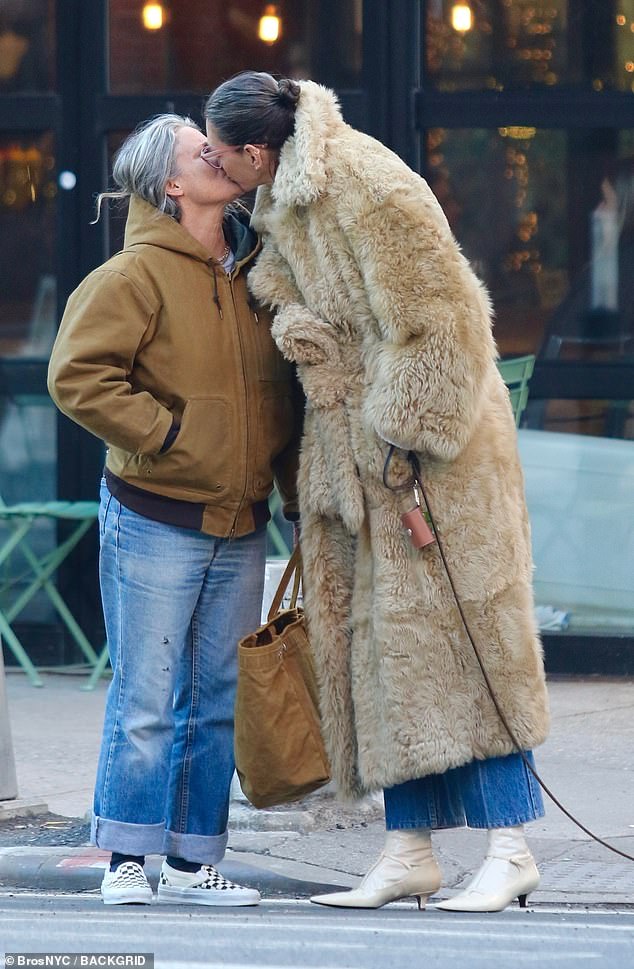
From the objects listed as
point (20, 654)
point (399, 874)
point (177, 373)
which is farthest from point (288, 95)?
point (20, 654)

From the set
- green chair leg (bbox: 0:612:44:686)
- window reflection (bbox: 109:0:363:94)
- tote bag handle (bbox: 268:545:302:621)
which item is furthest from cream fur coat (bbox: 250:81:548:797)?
green chair leg (bbox: 0:612:44:686)

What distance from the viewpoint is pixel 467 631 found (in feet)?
13.3

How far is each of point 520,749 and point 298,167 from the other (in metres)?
1.54

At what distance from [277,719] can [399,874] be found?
1.67ft

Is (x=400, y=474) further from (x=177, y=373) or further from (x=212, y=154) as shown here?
(x=212, y=154)

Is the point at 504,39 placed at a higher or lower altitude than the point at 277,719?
higher

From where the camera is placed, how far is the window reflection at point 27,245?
7.60m

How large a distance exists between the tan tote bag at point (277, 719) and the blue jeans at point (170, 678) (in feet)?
0.47

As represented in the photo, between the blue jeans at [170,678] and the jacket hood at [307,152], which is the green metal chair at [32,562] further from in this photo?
the jacket hood at [307,152]

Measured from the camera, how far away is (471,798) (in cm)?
408

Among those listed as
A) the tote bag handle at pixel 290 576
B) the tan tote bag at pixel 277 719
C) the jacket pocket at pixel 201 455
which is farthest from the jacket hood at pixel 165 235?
the tan tote bag at pixel 277 719

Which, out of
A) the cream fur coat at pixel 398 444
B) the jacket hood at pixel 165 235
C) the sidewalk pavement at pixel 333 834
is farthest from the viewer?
the sidewalk pavement at pixel 333 834

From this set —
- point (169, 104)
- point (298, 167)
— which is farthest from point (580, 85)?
point (298, 167)

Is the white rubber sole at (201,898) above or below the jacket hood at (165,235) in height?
below
